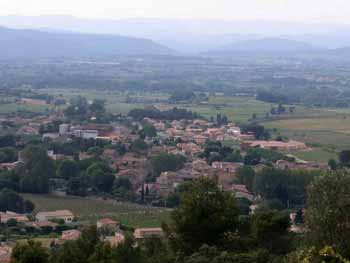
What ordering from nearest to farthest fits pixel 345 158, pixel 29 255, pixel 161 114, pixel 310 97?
pixel 29 255 → pixel 345 158 → pixel 161 114 → pixel 310 97

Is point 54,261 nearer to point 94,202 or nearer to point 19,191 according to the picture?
point 94,202

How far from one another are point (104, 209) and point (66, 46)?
373 feet

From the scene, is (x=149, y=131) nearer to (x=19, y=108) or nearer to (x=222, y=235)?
(x=19, y=108)

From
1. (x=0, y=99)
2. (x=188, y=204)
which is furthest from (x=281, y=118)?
(x=188, y=204)

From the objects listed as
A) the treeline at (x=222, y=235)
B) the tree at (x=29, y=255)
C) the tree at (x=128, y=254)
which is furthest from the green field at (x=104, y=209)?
the tree at (x=29, y=255)

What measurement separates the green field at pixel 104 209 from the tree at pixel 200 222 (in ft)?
31.0

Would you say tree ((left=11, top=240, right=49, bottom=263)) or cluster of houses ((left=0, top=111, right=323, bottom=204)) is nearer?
tree ((left=11, top=240, right=49, bottom=263))

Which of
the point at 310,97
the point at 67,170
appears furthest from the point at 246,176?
the point at 310,97

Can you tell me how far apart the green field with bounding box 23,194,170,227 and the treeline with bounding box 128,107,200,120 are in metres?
20.8

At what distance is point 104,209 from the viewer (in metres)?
25.8

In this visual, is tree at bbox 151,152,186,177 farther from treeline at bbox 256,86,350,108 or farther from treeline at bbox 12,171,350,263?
treeline at bbox 256,86,350,108

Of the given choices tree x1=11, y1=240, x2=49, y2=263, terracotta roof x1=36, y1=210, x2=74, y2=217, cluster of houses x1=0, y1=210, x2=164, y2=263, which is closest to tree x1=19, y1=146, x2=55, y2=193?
cluster of houses x1=0, y1=210, x2=164, y2=263

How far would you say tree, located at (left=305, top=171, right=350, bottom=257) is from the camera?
38.9 feet

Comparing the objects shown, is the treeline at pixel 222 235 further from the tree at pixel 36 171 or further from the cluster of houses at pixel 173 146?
the tree at pixel 36 171
